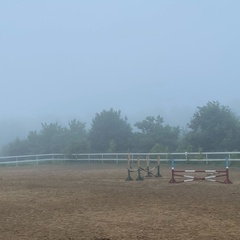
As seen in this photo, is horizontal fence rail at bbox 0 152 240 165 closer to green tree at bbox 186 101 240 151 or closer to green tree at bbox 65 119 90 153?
green tree at bbox 65 119 90 153

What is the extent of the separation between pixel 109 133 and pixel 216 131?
1155cm

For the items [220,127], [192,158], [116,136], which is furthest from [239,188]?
[116,136]

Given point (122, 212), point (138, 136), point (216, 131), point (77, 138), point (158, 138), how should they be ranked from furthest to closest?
point (77, 138), point (138, 136), point (158, 138), point (216, 131), point (122, 212)

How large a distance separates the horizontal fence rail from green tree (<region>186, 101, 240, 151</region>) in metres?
2.91

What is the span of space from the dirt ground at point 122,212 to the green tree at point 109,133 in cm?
2290

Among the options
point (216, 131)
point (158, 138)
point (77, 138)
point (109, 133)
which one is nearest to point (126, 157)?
point (158, 138)

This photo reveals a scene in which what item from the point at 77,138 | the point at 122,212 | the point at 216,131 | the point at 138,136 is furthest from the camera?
the point at 77,138

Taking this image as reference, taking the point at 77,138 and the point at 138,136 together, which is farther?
the point at 77,138

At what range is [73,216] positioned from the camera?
10.7 m

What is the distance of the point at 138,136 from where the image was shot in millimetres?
39781

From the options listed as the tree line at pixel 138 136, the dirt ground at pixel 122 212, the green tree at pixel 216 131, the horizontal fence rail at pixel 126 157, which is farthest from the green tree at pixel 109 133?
the dirt ground at pixel 122 212

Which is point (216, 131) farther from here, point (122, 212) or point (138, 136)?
point (122, 212)

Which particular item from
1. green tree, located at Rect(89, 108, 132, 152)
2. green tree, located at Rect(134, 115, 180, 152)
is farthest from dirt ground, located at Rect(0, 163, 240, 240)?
green tree, located at Rect(89, 108, 132, 152)

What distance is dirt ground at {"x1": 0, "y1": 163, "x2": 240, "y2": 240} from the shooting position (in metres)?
8.58
